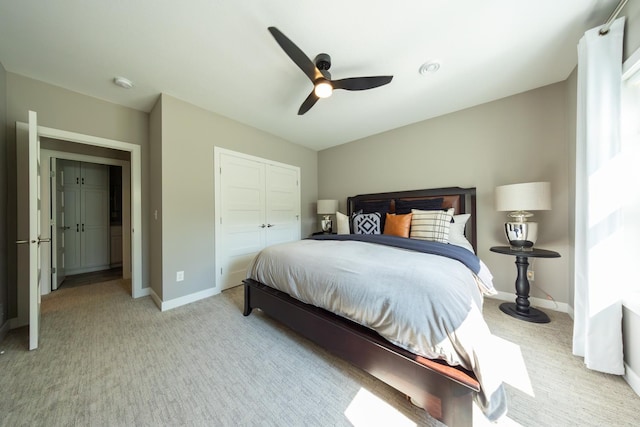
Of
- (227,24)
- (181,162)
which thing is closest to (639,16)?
(227,24)

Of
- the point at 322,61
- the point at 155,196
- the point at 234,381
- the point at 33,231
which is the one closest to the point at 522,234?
the point at 322,61

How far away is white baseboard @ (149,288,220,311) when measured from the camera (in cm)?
239

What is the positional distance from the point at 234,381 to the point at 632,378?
2526 millimetres

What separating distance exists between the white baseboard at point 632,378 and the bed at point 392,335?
867mm

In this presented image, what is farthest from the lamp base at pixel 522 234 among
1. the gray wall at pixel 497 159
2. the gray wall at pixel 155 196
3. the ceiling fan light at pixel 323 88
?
the gray wall at pixel 155 196

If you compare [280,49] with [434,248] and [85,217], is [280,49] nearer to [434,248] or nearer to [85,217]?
[434,248]

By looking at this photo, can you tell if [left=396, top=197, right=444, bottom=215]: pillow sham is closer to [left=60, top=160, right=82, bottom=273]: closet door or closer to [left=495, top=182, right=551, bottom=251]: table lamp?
[left=495, top=182, right=551, bottom=251]: table lamp

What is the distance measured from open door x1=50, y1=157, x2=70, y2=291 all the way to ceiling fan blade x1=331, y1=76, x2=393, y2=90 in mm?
4259

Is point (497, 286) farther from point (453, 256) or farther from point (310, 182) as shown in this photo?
point (310, 182)

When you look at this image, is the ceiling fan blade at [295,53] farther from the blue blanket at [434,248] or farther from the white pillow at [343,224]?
the white pillow at [343,224]

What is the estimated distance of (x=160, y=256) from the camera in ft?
7.97

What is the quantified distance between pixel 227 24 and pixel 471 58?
83.8 inches

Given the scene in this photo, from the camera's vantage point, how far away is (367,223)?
308 cm

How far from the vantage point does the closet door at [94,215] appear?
12.7ft
